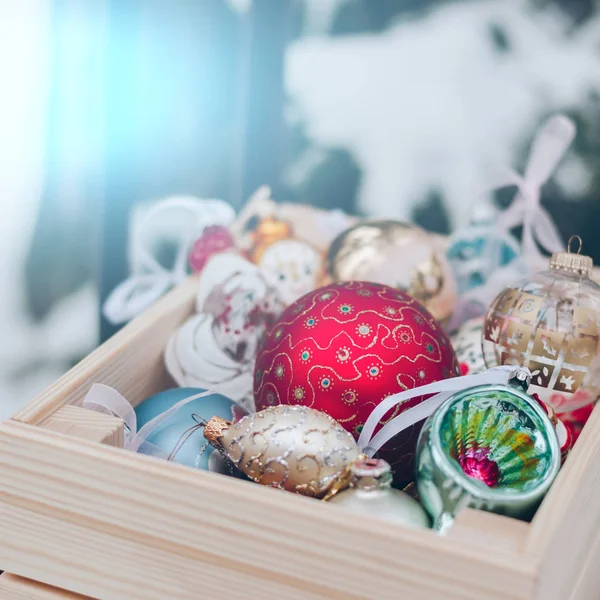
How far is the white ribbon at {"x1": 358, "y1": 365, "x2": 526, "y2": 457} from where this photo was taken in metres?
0.75

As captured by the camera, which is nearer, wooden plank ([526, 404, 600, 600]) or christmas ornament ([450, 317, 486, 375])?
wooden plank ([526, 404, 600, 600])

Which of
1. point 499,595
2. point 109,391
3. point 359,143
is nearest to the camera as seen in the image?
point 499,595

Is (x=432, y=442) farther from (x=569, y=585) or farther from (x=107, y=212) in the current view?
(x=107, y=212)

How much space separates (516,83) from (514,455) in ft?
3.38

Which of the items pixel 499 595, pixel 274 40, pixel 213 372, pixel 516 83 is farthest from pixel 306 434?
pixel 274 40

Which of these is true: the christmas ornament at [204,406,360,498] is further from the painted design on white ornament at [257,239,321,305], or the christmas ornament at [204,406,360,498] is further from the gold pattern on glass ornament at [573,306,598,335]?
the painted design on white ornament at [257,239,321,305]

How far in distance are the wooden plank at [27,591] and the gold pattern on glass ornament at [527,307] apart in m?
0.50

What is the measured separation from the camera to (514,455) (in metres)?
0.71

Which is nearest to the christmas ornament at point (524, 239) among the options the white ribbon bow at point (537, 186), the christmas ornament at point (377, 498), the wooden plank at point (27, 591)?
the white ribbon bow at point (537, 186)

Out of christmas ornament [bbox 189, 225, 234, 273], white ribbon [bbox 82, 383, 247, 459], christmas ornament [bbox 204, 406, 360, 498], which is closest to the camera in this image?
christmas ornament [bbox 204, 406, 360, 498]

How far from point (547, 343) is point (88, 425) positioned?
45 centimetres

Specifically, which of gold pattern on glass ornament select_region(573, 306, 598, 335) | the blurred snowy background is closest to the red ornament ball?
gold pattern on glass ornament select_region(573, 306, 598, 335)

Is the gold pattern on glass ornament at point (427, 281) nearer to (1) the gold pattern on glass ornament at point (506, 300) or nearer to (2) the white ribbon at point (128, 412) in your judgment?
(1) the gold pattern on glass ornament at point (506, 300)

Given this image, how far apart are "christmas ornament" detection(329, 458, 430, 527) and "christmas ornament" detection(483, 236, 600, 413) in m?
0.24
